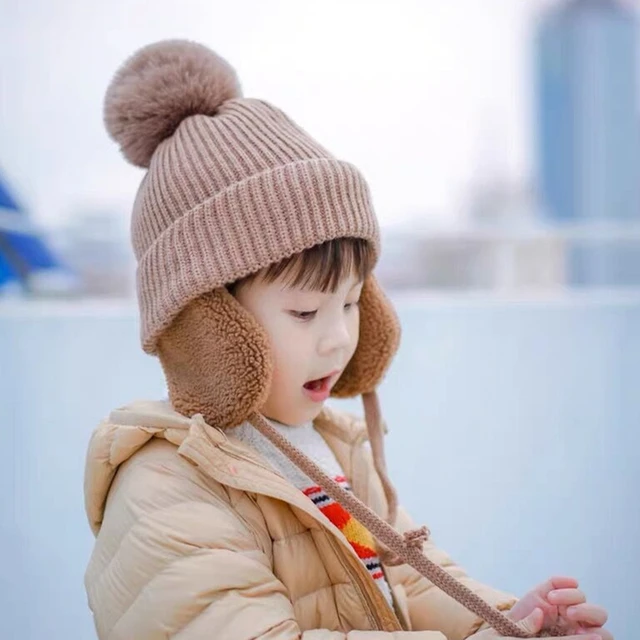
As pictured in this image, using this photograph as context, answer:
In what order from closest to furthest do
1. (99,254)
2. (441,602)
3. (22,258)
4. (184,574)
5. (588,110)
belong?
1. (184,574)
2. (441,602)
3. (22,258)
4. (99,254)
5. (588,110)

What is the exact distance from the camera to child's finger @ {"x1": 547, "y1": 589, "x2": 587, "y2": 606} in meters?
0.81

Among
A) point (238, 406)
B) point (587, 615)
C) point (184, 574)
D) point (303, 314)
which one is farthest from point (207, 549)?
point (587, 615)

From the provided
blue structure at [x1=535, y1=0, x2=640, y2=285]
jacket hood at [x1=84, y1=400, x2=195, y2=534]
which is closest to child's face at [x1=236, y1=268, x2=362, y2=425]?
jacket hood at [x1=84, y1=400, x2=195, y2=534]

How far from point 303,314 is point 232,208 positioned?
124 millimetres

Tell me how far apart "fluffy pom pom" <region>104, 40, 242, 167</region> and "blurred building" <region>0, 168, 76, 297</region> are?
1613mm

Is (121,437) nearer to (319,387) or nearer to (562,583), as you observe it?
(319,387)

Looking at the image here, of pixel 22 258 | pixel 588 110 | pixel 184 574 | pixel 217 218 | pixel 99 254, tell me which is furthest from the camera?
Answer: pixel 588 110

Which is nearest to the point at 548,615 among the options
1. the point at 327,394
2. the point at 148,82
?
the point at 327,394

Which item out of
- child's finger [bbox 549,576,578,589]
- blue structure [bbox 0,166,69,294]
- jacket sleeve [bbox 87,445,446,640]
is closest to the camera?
jacket sleeve [bbox 87,445,446,640]

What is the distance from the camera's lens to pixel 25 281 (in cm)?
269

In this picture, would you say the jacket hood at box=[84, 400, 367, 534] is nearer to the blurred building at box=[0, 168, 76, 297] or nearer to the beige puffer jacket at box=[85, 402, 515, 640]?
the beige puffer jacket at box=[85, 402, 515, 640]

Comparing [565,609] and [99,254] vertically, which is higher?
[99,254]

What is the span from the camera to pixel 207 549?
75 cm

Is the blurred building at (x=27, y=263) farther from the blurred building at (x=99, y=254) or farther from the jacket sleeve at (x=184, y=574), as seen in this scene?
the jacket sleeve at (x=184, y=574)
